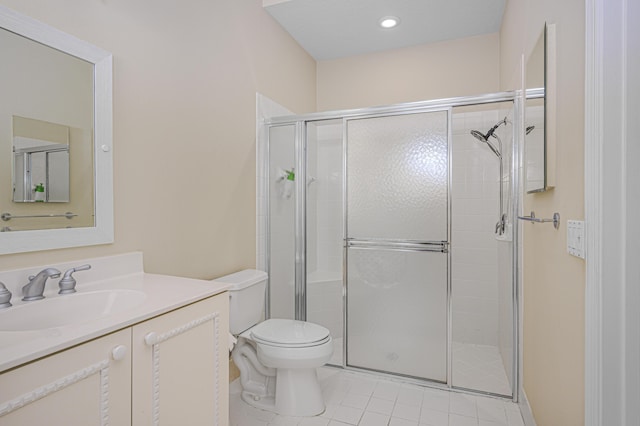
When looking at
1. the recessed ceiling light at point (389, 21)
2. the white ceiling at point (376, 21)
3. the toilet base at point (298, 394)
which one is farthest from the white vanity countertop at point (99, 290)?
the recessed ceiling light at point (389, 21)

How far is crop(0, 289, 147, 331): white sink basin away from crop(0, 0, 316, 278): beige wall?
0.19 m

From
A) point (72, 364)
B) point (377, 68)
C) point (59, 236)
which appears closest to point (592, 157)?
point (72, 364)

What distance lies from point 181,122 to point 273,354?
4.38ft

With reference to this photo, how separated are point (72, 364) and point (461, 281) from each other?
2.75 m

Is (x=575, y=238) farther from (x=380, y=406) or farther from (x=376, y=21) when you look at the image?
(x=376, y=21)

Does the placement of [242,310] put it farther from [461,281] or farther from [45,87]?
[461,281]

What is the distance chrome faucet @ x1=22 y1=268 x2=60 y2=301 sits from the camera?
1.16 metres

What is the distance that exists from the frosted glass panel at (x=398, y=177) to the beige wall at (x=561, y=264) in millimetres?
580

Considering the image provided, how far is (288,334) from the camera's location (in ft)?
6.61

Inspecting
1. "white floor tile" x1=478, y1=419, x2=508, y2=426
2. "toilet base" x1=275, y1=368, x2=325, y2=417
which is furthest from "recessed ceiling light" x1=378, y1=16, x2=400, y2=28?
"white floor tile" x1=478, y1=419, x2=508, y2=426

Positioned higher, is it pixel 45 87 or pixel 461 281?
pixel 45 87

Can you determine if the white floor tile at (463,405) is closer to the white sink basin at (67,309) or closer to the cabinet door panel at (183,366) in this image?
the cabinet door panel at (183,366)

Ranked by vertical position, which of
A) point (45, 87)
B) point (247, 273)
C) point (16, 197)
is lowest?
point (247, 273)

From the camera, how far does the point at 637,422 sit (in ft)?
2.84
